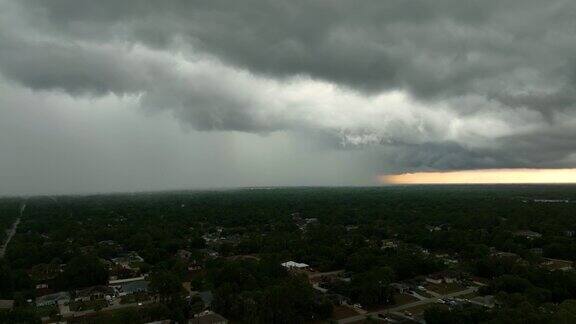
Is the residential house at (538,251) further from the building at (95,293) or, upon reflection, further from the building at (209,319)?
the building at (95,293)

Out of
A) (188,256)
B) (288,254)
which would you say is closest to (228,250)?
(188,256)

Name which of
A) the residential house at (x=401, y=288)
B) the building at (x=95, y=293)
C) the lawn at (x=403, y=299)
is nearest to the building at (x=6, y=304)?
the building at (x=95, y=293)

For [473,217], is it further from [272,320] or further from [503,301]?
[272,320]

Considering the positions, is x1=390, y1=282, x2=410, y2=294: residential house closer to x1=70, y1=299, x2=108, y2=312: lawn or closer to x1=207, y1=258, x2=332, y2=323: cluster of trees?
x1=207, y1=258, x2=332, y2=323: cluster of trees

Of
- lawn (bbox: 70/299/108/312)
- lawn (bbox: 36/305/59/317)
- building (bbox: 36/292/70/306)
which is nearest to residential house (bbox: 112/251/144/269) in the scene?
building (bbox: 36/292/70/306)

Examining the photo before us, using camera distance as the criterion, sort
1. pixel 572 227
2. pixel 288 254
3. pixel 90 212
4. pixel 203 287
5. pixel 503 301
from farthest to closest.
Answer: pixel 90 212, pixel 572 227, pixel 288 254, pixel 203 287, pixel 503 301
